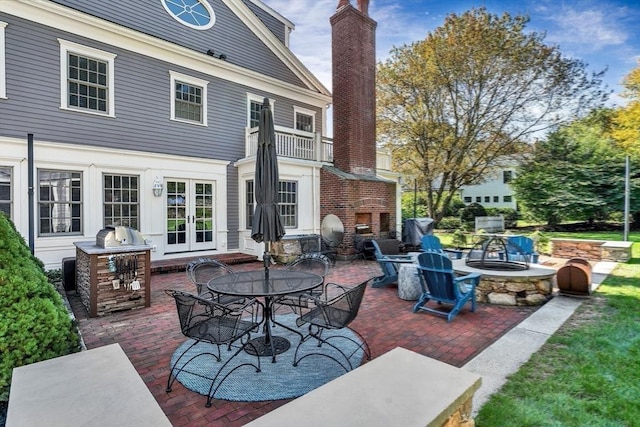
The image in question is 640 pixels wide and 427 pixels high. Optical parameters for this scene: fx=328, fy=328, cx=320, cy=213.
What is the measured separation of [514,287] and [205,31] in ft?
36.2

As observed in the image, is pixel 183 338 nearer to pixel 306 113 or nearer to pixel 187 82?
pixel 187 82

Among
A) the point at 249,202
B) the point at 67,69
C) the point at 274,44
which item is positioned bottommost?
the point at 249,202

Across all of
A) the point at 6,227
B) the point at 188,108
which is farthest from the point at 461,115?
the point at 6,227

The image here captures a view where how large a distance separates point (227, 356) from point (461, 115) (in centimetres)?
1583

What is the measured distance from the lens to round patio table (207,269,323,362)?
351 cm

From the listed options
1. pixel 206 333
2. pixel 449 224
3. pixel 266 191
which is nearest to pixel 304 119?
pixel 266 191

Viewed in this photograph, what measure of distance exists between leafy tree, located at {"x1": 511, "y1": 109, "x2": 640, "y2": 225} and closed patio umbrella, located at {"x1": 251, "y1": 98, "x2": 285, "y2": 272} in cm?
1825

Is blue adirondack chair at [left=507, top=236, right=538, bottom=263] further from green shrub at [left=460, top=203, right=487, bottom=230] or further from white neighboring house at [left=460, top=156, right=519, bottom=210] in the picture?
white neighboring house at [left=460, top=156, right=519, bottom=210]

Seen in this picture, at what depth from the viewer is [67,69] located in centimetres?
791

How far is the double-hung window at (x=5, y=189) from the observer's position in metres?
7.16

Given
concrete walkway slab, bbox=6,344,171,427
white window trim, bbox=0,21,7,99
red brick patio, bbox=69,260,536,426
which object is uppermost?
white window trim, bbox=0,21,7,99

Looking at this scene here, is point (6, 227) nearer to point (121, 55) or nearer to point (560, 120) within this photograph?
point (121, 55)

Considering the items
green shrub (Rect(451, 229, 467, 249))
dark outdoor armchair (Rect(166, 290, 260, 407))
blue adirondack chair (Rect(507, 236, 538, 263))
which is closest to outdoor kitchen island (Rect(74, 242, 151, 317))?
dark outdoor armchair (Rect(166, 290, 260, 407))

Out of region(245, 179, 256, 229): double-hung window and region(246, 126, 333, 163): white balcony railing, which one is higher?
region(246, 126, 333, 163): white balcony railing
